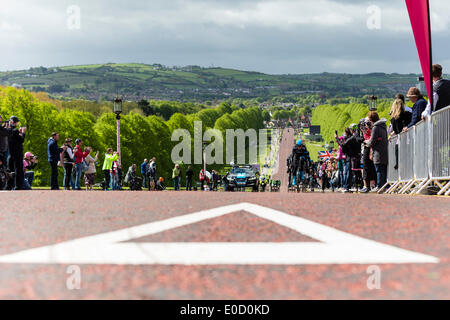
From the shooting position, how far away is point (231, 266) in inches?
154

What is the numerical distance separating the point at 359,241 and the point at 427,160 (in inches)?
365

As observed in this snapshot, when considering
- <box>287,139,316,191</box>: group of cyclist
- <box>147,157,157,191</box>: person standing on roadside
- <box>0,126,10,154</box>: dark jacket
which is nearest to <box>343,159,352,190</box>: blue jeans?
<box>287,139,316,191</box>: group of cyclist

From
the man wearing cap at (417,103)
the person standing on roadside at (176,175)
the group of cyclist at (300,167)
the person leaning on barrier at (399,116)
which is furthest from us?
the person standing on roadside at (176,175)

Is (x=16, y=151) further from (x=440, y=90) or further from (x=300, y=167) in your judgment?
(x=440, y=90)

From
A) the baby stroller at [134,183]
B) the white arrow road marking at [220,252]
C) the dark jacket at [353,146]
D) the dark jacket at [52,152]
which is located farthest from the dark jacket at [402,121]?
the baby stroller at [134,183]

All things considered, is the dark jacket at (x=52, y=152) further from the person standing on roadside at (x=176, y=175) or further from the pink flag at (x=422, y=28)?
the person standing on roadside at (x=176, y=175)

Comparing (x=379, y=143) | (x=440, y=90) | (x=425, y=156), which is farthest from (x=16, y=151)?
(x=440, y=90)

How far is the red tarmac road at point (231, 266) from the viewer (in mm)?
3239

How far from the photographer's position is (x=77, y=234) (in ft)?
18.0

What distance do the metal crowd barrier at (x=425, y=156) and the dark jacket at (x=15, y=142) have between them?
1031 cm

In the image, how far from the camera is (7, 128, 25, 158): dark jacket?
17.2 metres

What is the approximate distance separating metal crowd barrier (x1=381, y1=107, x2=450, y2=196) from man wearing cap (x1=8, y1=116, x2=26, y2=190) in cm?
1031

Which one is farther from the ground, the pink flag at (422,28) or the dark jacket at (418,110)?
the pink flag at (422,28)
